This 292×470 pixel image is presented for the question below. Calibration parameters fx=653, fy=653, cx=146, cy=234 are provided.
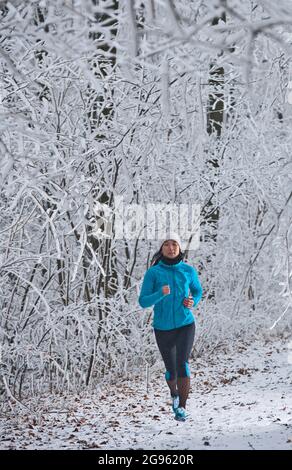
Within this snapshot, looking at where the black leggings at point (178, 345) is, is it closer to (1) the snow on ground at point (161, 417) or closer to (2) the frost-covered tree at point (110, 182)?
(1) the snow on ground at point (161, 417)

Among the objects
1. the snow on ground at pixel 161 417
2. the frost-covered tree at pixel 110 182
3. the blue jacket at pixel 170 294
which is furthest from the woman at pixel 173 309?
the frost-covered tree at pixel 110 182

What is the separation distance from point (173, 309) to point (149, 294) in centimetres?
27

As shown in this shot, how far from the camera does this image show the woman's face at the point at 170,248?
6191 mm

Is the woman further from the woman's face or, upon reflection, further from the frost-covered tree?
the frost-covered tree

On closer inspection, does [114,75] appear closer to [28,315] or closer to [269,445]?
[28,315]

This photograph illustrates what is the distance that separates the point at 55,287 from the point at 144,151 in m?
2.71

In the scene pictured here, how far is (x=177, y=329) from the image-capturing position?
20.3 ft

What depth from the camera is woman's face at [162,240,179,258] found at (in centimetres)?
619

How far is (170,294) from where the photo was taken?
618 centimetres

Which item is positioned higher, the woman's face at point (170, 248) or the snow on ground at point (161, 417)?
the woman's face at point (170, 248)

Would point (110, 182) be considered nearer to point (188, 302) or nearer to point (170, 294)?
point (170, 294)

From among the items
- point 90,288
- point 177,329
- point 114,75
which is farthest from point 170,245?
point 90,288

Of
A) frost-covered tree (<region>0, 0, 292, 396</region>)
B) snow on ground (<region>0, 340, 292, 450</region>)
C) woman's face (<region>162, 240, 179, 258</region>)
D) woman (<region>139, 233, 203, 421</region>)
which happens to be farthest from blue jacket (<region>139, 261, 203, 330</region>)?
snow on ground (<region>0, 340, 292, 450</region>)

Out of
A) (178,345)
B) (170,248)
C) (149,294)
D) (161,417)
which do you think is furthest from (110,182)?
(161,417)
